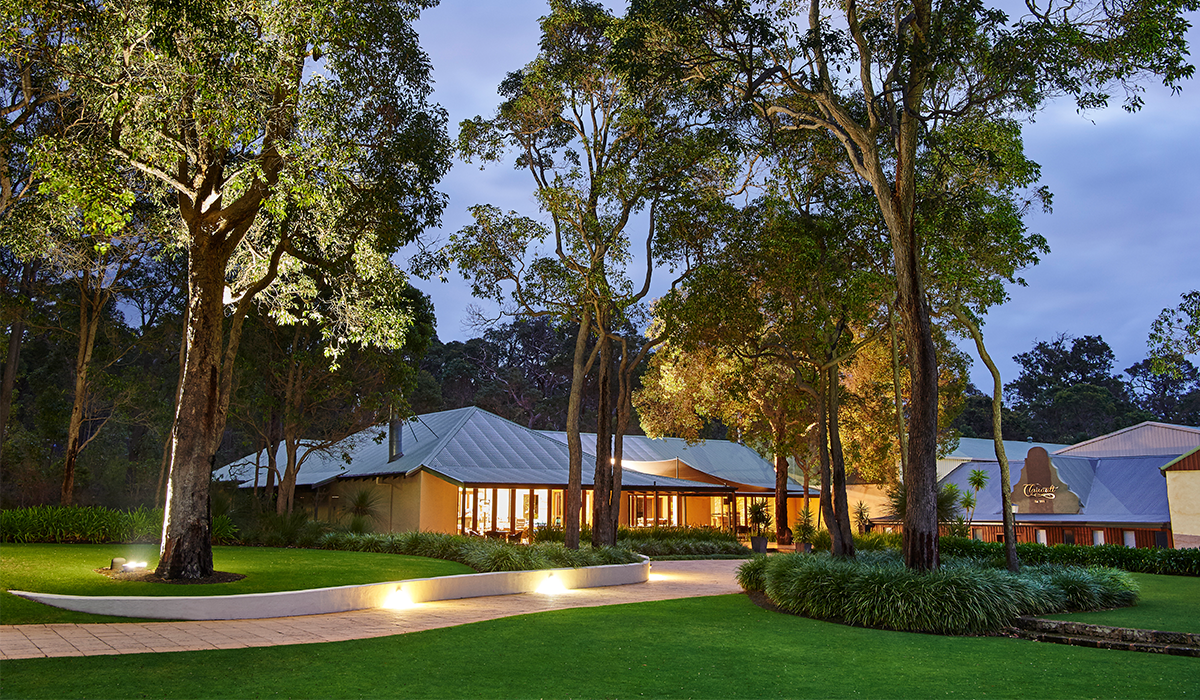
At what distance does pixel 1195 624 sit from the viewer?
31.0ft

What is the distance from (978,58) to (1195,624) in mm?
8695

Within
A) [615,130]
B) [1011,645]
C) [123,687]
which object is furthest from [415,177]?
[1011,645]

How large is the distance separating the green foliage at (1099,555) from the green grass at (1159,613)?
4.25 metres

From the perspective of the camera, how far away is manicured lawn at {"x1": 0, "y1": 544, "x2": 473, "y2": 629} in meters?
9.49

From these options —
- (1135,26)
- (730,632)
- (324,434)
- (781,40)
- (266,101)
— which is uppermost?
(781,40)

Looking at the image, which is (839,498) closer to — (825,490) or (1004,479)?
(825,490)

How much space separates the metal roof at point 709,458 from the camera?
32.5 meters

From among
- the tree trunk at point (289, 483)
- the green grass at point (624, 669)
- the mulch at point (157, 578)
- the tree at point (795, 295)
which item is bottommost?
the green grass at point (624, 669)

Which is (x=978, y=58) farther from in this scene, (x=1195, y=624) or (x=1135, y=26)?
(x=1195, y=624)

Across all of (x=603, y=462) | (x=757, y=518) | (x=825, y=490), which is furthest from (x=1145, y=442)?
(x=603, y=462)

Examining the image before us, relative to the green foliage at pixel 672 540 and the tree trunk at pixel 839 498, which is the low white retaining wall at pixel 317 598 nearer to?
the tree trunk at pixel 839 498

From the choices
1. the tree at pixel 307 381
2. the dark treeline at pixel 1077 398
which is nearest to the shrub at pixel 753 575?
the tree at pixel 307 381

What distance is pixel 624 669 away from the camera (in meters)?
7.07

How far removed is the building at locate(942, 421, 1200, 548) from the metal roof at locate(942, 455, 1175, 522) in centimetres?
3
